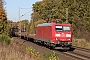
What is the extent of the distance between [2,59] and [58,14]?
51.7 metres

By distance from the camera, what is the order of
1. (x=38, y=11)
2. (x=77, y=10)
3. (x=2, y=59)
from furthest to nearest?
(x=38, y=11) < (x=77, y=10) < (x=2, y=59)

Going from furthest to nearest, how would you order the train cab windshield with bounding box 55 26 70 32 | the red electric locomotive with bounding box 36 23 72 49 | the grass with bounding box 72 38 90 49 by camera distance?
1. the grass with bounding box 72 38 90 49
2. the train cab windshield with bounding box 55 26 70 32
3. the red electric locomotive with bounding box 36 23 72 49

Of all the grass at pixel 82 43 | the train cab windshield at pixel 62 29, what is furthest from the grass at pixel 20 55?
the grass at pixel 82 43

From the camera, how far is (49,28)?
27.9 m

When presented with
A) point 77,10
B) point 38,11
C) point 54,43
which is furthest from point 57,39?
point 38,11

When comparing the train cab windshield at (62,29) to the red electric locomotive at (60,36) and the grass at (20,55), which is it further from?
the grass at (20,55)

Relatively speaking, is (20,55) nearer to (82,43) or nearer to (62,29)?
(62,29)

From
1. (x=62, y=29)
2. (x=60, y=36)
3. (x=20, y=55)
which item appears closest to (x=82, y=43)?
(x=62, y=29)

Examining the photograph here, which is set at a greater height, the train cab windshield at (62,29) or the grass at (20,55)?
the train cab windshield at (62,29)

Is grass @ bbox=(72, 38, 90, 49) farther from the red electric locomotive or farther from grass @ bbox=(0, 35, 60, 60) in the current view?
grass @ bbox=(0, 35, 60, 60)

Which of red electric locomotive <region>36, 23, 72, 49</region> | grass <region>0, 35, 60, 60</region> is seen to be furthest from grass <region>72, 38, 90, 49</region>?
grass <region>0, 35, 60, 60</region>

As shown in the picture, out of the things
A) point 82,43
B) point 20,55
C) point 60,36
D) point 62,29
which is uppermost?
point 62,29

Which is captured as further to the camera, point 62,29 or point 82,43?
point 82,43

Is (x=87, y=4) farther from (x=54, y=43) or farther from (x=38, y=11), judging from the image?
(x=54, y=43)
